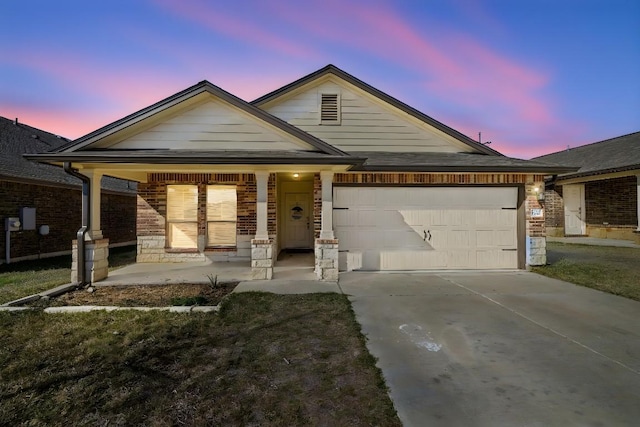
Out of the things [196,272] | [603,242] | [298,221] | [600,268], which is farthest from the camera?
[603,242]

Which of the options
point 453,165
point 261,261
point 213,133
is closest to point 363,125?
point 453,165

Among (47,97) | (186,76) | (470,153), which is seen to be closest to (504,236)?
(470,153)

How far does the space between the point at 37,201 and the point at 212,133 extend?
815 cm

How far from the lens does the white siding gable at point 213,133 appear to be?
23.1ft

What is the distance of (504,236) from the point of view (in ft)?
27.5

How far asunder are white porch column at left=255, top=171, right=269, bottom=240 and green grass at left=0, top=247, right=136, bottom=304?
4.44m

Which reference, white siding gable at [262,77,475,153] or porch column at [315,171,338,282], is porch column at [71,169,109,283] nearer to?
porch column at [315,171,338,282]

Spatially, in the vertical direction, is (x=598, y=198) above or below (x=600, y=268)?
above

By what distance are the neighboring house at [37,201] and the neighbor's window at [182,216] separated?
14.2 ft

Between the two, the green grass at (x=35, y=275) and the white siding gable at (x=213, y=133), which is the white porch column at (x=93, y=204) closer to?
the white siding gable at (x=213, y=133)

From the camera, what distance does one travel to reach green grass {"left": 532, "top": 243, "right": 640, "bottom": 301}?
647 cm

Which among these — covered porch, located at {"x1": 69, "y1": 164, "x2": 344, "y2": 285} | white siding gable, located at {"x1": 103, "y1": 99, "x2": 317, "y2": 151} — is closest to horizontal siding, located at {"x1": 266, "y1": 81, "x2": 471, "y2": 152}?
covered porch, located at {"x1": 69, "y1": 164, "x2": 344, "y2": 285}

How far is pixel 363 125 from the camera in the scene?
9977 mm

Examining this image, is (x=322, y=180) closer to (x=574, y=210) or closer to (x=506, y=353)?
(x=506, y=353)
